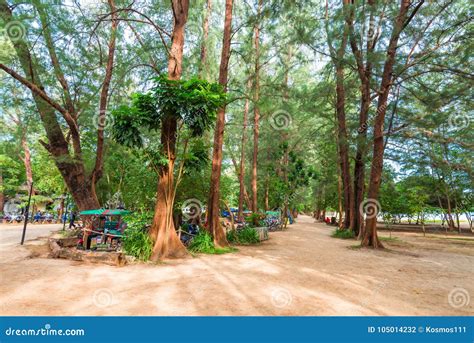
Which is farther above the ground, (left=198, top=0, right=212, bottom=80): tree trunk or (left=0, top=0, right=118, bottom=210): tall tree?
(left=198, top=0, right=212, bottom=80): tree trunk

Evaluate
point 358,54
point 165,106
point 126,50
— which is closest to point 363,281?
point 165,106

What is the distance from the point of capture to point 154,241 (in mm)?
8594

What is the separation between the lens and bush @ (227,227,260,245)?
12.9 metres

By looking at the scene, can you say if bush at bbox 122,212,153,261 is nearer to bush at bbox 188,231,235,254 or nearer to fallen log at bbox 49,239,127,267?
fallen log at bbox 49,239,127,267

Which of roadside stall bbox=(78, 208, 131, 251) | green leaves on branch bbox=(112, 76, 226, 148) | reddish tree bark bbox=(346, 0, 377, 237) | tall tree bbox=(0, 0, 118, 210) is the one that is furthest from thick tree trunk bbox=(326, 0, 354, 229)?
roadside stall bbox=(78, 208, 131, 251)

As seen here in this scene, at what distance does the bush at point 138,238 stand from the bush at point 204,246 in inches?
76.2

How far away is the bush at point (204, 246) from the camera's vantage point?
9.91 meters

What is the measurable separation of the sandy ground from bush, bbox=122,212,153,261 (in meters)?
0.79

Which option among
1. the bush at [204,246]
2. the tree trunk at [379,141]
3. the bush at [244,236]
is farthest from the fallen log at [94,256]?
the tree trunk at [379,141]

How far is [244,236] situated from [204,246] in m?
3.38

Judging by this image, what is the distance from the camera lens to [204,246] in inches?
396

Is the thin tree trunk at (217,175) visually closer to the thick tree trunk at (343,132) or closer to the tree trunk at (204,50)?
the tree trunk at (204,50)

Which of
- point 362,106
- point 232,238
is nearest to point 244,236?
point 232,238

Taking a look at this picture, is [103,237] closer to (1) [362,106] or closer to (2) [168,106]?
(2) [168,106]
